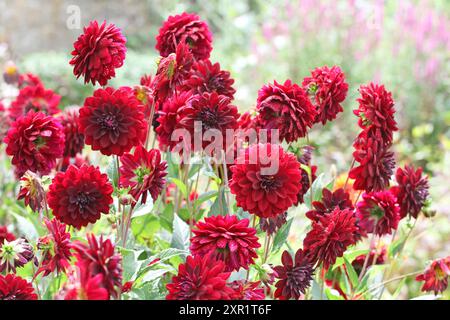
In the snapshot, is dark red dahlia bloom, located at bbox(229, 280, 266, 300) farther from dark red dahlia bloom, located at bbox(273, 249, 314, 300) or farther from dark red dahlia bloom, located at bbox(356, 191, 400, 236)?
dark red dahlia bloom, located at bbox(356, 191, 400, 236)

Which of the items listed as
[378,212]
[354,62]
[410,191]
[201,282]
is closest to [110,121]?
[201,282]

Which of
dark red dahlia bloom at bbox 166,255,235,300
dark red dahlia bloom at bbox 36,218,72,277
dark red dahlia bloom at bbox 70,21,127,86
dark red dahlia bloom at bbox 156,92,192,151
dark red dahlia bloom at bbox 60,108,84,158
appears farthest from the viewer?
dark red dahlia bloom at bbox 60,108,84,158

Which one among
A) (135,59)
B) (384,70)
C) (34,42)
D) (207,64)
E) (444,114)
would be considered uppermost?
(34,42)

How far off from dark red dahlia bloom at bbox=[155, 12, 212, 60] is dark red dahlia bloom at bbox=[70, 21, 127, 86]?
0.23 meters

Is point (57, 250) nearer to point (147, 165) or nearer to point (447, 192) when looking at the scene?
point (147, 165)

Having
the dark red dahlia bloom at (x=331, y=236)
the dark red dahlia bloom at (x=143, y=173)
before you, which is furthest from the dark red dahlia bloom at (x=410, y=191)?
the dark red dahlia bloom at (x=143, y=173)

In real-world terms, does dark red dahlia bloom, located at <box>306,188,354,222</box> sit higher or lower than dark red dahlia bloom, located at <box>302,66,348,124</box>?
lower

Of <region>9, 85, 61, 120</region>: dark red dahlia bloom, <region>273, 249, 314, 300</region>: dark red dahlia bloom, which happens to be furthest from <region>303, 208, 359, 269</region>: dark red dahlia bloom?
<region>9, 85, 61, 120</region>: dark red dahlia bloom

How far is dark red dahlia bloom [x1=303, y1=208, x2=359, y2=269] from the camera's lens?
3.87 feet

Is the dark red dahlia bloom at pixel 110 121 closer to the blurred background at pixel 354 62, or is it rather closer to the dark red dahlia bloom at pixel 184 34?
the dark red dahlia bloom at pixel 184 34

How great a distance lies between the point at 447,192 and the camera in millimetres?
3234

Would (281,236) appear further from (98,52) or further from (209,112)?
(98,52)

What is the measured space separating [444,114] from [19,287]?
355 centimetres
